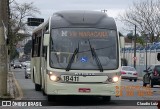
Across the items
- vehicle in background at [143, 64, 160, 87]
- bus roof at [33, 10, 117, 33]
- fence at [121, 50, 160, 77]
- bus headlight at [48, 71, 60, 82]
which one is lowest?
fence at [121, 50, 160, 77]

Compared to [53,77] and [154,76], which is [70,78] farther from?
[154,76]

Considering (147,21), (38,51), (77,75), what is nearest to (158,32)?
(147,21)

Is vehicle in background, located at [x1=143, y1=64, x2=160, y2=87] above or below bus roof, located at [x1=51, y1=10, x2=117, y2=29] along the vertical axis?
below

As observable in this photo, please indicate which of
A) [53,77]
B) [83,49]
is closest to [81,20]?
[83,49]

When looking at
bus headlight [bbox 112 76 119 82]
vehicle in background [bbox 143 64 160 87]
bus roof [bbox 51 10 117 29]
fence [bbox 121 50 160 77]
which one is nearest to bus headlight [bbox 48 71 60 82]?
bus roof [bbox 51 10 117 29]

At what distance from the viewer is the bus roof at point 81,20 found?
18234 millimetres

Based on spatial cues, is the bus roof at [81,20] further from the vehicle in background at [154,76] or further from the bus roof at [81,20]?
the vehicle in background at [154,76]

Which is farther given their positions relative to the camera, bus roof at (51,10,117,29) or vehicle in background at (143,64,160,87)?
vehicle in background at (143,64,160,87)

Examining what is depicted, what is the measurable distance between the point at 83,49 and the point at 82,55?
0.77 ft

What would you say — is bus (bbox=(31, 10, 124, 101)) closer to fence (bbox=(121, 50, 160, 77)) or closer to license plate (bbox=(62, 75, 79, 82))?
license plate (bbox=(62, 75, 79, 82))

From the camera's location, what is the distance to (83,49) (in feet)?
58.7

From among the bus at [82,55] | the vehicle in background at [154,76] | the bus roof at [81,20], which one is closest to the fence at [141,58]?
the vehicle in background at [154,76]

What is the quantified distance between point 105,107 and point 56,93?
1.70 meters

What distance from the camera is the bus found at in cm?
1748
